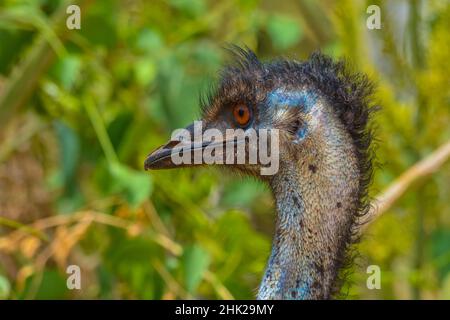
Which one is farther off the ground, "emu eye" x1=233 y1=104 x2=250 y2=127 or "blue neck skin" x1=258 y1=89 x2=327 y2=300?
"emu eye" x1=233 y1=104 x2=250 y2=127

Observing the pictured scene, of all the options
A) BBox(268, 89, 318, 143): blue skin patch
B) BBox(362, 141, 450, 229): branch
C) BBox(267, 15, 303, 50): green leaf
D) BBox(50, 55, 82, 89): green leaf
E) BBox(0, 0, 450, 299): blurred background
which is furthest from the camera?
BBox(267, 15, 303, 50): green leaf

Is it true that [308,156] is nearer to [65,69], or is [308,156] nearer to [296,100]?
[296,100]

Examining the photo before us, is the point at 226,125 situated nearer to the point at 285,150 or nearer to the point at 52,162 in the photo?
the point at 285,150

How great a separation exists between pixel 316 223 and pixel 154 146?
84.7 inches

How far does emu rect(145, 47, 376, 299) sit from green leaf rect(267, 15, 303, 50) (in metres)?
1.94

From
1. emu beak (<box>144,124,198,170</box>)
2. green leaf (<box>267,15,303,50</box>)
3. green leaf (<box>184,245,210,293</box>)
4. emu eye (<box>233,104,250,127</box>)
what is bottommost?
green leaf (<box>184,245,210,293</box>)

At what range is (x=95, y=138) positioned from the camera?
4.63 meters

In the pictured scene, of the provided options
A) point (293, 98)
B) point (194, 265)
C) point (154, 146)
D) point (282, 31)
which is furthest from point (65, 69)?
point (293, 98)

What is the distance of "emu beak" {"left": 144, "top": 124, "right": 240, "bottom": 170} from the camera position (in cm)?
282

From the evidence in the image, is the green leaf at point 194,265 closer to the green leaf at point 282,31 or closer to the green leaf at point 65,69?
the green leaf at point 65,69

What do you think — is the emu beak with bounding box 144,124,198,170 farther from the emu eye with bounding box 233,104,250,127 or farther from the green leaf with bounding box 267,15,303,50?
the green leaf with bounding box 267,15,303,50

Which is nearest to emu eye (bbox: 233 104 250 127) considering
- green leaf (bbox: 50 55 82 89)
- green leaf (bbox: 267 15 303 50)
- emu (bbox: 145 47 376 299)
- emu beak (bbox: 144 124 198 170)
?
emu (bbox: 145 47 376 299)

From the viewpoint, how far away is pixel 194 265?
3.66 metres

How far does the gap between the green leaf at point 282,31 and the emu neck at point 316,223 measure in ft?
7.29
